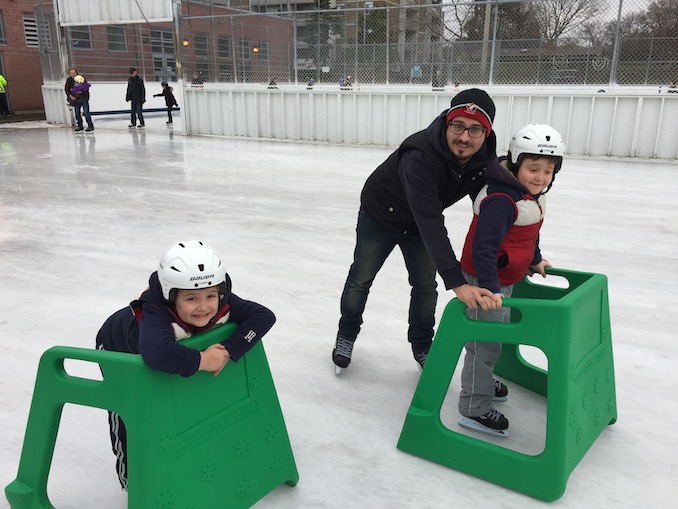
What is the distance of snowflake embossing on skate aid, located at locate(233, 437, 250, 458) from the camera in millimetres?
1823

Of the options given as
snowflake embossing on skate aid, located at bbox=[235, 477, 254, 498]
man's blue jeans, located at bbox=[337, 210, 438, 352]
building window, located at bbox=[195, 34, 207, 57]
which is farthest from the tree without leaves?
snowflake embossing on skate aid, located at bbox=[235, 477, 254, 498]

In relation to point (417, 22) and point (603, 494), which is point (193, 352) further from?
point (417, 22)

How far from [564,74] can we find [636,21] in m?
1.33

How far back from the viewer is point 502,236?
2066mm

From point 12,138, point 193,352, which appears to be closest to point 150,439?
point 193,352

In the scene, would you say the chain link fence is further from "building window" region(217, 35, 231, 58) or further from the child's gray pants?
the child's gray pants

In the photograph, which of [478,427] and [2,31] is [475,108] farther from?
[2,31]

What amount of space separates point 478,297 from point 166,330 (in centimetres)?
102

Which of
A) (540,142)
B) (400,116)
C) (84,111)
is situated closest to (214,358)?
(540,142)

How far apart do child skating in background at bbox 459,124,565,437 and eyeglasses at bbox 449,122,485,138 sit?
14 cm

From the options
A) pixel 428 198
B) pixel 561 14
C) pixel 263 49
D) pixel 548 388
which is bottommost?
pixel 548 388

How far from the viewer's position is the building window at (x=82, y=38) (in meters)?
21.4

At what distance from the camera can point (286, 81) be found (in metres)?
12.5

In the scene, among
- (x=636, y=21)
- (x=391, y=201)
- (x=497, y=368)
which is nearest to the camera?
(x=391, y=201)
